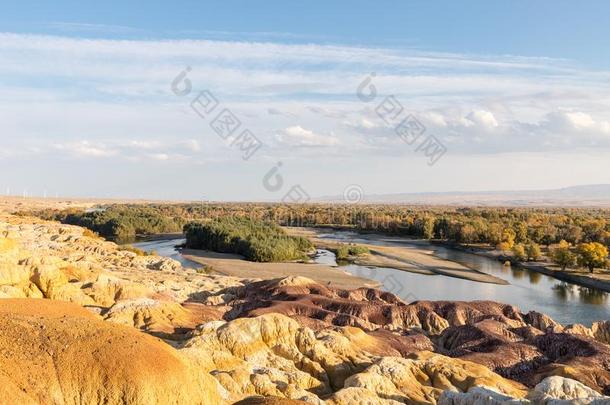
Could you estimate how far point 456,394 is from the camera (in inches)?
683

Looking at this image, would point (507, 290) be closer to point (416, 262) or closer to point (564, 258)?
point (564, 258)

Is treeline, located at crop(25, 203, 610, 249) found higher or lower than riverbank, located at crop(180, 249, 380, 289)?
higher

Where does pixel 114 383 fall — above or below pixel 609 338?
above

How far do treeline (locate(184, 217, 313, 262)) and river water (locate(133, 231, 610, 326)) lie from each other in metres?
5.28

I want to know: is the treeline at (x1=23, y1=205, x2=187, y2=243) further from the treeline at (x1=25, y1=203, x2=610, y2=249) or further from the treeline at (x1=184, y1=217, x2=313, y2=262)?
the treeline at (x1=184, y1=217, x2=313, y2=262)

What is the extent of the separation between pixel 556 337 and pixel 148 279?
1160 inches

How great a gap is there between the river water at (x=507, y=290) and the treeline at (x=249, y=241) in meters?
5.28

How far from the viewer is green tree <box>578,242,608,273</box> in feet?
230

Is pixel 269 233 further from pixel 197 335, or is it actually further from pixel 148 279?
pixel 197 335

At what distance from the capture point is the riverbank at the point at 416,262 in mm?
69506

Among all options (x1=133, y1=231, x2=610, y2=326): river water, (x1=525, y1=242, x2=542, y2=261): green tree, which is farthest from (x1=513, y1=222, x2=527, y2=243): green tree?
(x1=525, y1=242, x2=542, y2=261): green tree

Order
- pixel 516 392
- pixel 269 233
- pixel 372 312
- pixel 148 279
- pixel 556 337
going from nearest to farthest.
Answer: pixel 516 392
pixel 556 337
pixel 372 312
pixel 148 279
pixel 269 233

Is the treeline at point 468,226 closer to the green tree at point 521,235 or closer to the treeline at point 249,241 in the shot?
the green tree at point 521,235

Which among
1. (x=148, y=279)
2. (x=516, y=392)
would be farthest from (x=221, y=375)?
(x=148, y=279)
